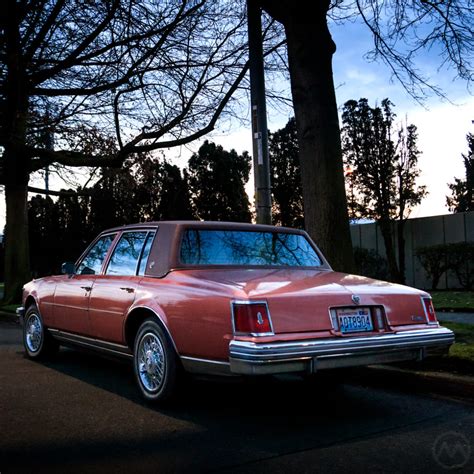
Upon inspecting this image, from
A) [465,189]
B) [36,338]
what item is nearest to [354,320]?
[36,338]

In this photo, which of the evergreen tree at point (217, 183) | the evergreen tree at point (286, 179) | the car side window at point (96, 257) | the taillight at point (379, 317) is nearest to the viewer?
the taillight at point (379, 317)

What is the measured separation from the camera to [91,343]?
5.83 meters

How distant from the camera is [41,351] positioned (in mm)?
7023

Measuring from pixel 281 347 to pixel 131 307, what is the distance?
5.54 feet

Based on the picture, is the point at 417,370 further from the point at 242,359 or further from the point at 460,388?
the point at 242,359

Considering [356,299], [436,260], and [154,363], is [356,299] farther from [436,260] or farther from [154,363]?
[436,260]

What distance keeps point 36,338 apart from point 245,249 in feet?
11.0

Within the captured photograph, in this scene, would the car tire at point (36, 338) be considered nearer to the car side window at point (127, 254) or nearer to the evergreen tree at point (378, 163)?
the car side window at point (127, 254)

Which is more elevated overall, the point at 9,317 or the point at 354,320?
the point at 354,320

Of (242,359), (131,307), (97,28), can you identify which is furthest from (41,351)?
(97,28)

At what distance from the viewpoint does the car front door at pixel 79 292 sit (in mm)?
5980

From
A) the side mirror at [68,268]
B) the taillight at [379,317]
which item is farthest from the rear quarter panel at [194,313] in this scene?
the side mirror at [68,268]

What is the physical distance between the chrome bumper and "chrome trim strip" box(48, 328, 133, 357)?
5.42ft

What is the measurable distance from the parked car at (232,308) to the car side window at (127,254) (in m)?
0.01
